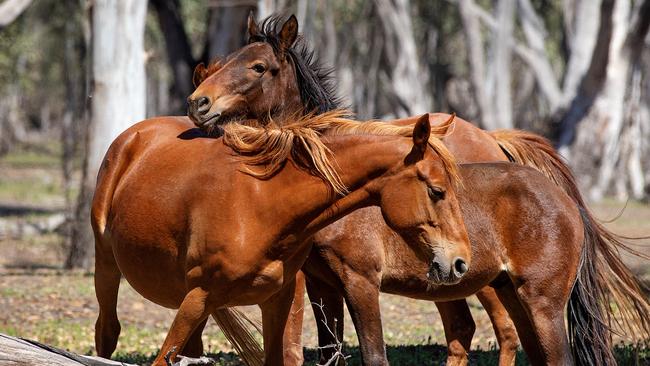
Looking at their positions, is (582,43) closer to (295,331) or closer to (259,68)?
(259,68)

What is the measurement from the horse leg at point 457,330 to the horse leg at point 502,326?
219 millimetres

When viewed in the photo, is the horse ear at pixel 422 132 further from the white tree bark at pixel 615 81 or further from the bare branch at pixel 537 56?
the bare branch at pixel 537 56

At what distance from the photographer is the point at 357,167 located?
5.10 meters

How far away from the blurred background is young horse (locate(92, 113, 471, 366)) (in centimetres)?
260

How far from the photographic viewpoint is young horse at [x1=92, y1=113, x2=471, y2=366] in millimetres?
4957

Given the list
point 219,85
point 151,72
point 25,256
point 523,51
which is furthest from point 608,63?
point 151,72

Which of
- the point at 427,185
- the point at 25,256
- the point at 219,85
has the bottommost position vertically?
the point at 25,256

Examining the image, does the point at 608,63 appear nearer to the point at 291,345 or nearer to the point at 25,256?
the point at 25,256

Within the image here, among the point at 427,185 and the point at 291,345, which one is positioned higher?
the point at 427,185

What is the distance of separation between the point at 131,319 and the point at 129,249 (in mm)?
4916

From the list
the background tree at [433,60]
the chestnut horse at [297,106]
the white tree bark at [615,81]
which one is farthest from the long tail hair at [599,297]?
the white tree bark at [615,81]

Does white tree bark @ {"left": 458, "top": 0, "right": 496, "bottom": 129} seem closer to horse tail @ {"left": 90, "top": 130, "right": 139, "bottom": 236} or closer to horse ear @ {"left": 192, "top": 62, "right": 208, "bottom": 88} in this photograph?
horse ear @ {"left": 192, "top": 62, "right": 208, "bottom": 88}

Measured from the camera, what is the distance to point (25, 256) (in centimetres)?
1712

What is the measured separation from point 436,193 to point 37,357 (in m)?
2.04
